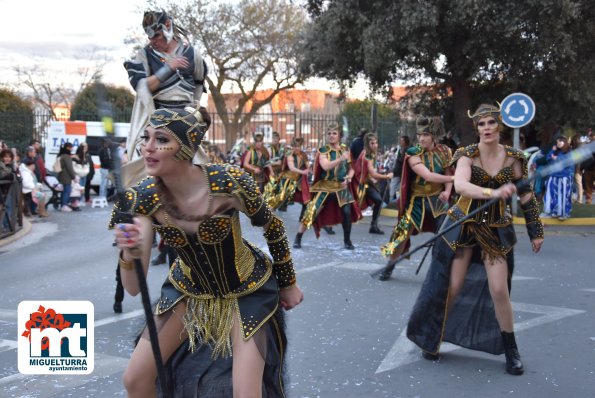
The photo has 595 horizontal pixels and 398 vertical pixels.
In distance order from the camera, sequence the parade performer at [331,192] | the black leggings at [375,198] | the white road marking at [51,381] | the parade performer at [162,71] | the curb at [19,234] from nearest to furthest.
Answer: the white road marking at [51,381]
the parade performer at [162,71]
the parade performer at [331,192]
the curb at [19,234]
the black leggings at [375,198]

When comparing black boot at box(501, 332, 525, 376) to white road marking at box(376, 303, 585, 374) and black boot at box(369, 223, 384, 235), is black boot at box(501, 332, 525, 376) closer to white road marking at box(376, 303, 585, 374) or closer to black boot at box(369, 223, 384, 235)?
white road marking at box(376, 303, 585, 374)

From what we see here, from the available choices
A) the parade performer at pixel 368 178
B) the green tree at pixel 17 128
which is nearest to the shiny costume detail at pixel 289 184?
the parade performer at pixel 368 178

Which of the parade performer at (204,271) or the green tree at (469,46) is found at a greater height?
the green tree at (469,46)

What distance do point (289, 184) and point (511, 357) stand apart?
9.62 m

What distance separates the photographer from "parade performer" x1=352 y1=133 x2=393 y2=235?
40.2 feet

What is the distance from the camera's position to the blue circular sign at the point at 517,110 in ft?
40.3

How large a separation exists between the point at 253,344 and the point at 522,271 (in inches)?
246

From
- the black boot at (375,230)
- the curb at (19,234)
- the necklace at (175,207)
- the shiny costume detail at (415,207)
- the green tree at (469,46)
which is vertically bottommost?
the curb at (19,234)

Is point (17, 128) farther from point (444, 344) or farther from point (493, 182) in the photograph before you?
point (493, 182)

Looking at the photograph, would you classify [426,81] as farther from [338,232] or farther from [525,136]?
[338,232]

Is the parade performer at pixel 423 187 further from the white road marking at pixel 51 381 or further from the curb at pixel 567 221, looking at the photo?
the curb at pixel 567 221

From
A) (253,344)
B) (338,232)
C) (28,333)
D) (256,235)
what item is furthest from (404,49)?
(253,344)

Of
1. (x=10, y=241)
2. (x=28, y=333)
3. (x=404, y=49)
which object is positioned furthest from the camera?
(x=404, y=49)

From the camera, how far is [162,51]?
16.7 feet
